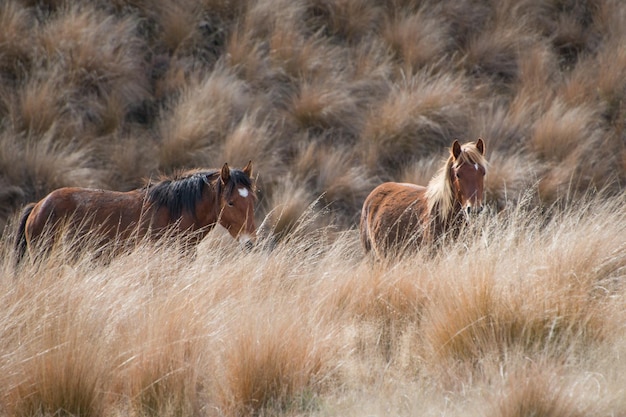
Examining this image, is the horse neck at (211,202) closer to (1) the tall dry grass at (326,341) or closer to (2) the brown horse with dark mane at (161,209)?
(2) the brown horse with dark mane at (161,209)

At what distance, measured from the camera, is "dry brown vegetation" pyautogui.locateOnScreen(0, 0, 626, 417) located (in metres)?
4.04

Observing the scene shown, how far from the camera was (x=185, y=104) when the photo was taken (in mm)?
11141

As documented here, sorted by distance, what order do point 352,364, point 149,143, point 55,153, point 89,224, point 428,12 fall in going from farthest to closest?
point 428,12, point 149,143, point 55,153, point 89,224, point 352,364

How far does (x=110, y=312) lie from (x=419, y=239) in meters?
3.19

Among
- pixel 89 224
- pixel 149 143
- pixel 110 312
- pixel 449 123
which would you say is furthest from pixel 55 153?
pixel 110 312

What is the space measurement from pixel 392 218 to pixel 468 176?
3.92 feet

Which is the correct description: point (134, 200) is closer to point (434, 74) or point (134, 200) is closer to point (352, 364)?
→ point (352, 364)

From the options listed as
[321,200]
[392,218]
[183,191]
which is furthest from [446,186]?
[321,200]

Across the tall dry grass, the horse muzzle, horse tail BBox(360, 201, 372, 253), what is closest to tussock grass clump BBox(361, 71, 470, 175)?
horse tail BBox(360, 201, 372, 253)

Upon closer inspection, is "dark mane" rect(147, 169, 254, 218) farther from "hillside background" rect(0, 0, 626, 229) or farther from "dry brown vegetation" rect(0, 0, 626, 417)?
"hillside background" rect(0, 0, 626, 229)

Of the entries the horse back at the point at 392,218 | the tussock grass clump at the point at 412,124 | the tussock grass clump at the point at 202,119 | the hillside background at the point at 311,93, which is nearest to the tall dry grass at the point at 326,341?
the horse back at the point at 392,218

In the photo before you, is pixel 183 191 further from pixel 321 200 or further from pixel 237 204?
pixel 321 200

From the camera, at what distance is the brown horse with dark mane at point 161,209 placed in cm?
650

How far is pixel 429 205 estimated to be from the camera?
22.4 ft
